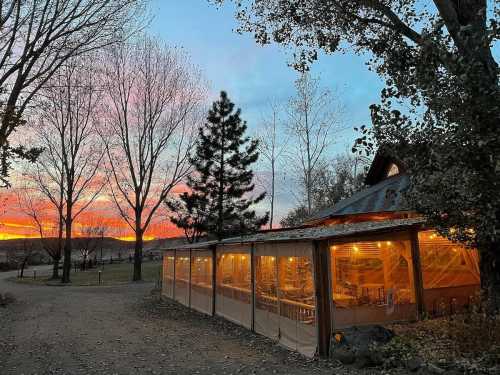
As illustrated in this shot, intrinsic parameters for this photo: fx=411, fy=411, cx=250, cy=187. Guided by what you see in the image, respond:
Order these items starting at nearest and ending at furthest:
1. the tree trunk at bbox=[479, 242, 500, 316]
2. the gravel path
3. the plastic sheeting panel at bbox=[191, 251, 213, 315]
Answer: the gravel path < the tree trunk at bbox=[479, 242, 500, 316] < the plastic sheeting panel at bbox=[191, 251, 213, 315]

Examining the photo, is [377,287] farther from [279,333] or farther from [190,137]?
[190,137]

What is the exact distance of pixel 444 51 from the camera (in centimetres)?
686

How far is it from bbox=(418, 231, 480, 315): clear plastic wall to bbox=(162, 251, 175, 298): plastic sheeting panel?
452 inches

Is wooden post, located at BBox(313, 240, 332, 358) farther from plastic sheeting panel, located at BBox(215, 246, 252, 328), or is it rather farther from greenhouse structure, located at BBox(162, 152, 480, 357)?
plastic sheeting panel, located at BBox(215, 246, 252, 328)

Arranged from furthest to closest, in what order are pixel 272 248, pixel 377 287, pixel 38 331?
pixel 38 331 → pixel 272 248 → pixel 377 287

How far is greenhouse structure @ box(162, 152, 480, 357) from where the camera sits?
8648 millimetres

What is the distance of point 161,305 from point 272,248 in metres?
8.66

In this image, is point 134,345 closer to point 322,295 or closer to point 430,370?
point 322,295

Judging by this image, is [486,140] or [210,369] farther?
[210,369]

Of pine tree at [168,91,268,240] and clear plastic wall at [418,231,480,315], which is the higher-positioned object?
pine tree at [168,91,268,240]

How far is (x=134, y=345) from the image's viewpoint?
947 centimetres

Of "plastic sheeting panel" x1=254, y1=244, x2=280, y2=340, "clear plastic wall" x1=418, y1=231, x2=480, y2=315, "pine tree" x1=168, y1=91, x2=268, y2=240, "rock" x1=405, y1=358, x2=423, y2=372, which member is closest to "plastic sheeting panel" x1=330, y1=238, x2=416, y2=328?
"clear plastic wall" x1=418, y1=231, x2=480, y2=315

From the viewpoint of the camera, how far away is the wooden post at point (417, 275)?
9.96 metres

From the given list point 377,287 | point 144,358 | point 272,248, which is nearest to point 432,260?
point 377,287
